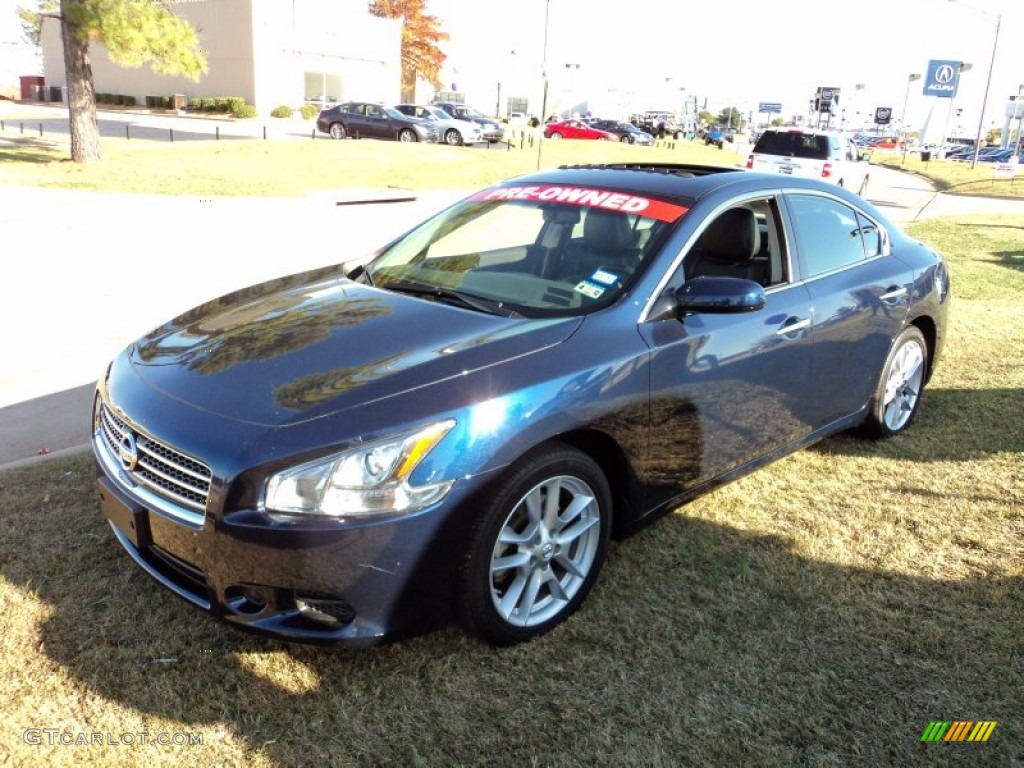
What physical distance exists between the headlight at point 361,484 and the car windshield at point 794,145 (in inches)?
761

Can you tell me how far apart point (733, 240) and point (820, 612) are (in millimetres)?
1793

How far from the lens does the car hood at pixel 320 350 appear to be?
280 cm

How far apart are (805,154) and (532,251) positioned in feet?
59.1

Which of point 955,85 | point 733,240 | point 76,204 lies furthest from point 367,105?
point 955,85

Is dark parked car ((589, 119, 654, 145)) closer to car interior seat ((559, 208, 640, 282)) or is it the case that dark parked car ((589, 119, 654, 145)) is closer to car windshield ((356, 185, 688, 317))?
car windshield ((356, 185, 688, 317))

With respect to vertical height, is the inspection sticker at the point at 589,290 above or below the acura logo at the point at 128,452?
above

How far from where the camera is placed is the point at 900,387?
5.16 meters

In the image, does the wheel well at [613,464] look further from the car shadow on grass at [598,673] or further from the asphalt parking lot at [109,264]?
the asphalt parking lot at [109,264]

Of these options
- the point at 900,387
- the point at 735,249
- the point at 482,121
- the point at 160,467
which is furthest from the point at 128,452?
the point at 482,121

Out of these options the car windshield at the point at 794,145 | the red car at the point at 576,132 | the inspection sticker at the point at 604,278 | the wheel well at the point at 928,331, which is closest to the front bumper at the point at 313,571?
the inspection sticker at the point at 604,278

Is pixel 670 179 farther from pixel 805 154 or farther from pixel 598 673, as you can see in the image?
pixel 805 154

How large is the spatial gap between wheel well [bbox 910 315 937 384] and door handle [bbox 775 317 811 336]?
1.43 meters

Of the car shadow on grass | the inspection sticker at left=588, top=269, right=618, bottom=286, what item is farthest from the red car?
the car shadow on grass

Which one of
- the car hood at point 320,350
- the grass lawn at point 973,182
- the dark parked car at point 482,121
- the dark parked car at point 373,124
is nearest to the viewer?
the car hood at point 320,350
